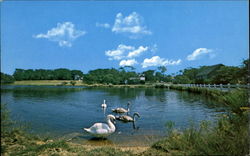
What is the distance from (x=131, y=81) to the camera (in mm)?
81812

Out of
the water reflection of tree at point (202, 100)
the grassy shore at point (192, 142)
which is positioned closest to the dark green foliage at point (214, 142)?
the grassy shore at point (192, 142)

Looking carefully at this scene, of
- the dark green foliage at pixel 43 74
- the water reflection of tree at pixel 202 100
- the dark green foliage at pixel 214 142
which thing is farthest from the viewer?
the dark green foliage at pixel 43 74

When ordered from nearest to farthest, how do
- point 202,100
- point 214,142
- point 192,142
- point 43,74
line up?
point 214,142
point 192,142
point 202,100
point 43,74

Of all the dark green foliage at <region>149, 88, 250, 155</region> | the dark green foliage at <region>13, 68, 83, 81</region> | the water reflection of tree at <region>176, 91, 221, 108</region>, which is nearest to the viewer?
the dark green foliage at <region>149, 88, 250, 155</region>

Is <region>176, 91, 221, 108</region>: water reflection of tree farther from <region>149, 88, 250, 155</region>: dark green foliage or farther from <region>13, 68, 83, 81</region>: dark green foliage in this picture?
<region>13, 68, 83, 81</region>: dark green foliage

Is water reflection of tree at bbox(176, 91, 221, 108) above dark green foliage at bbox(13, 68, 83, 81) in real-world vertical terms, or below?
below

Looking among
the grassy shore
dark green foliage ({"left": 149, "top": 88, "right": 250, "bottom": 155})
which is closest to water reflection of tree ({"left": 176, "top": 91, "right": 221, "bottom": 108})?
the grassy shore

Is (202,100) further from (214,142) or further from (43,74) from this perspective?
(43,74)

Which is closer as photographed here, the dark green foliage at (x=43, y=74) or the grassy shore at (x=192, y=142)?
the grassy shore at (x=192, y=142)

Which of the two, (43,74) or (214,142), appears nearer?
(214,142)

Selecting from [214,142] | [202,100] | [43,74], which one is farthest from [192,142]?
[43,74]

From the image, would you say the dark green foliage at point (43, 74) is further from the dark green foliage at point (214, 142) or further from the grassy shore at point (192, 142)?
the dark green foliage at point (214, 142)

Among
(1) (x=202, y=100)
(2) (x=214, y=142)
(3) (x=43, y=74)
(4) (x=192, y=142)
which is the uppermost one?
(3) (x=43, y=74)

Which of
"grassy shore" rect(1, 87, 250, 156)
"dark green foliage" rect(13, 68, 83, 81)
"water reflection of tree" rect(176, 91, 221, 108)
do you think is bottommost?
"water reflection of tree" rect(176, 91, 221, 108)
